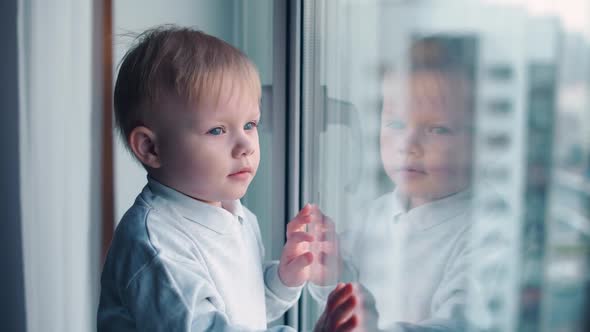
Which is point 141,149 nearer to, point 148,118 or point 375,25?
point 148,118

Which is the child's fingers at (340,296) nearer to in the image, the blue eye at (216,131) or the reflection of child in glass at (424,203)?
the reflection of child in glass at (424,203)

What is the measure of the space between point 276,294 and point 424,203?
1.44 ft

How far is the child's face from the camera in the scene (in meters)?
0.68

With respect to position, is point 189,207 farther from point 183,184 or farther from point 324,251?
point 324,251

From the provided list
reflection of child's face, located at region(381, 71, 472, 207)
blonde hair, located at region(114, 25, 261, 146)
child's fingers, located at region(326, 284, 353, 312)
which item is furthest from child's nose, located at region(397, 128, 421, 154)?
blonde hair, located at region(114, 25, 261, 146)

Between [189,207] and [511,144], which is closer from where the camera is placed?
[511,144]

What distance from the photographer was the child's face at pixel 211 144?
0.68 m

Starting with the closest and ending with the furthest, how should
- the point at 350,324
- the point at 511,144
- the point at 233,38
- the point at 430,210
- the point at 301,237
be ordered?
1. the point at 511,144
2. the point at 430,210
3. the point at 350,324
4. the point at 301,237
5. the point at 233,38

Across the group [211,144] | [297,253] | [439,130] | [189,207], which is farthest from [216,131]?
[439,130]

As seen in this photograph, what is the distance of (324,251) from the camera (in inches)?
30.1

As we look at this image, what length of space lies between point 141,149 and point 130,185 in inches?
21.1

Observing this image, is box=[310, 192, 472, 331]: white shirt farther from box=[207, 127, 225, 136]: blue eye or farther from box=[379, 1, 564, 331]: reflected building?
box=[207, 127, 225, 136]: blue eye

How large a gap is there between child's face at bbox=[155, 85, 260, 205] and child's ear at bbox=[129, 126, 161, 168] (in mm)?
10

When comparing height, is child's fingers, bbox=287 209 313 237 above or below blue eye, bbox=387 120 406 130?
below
